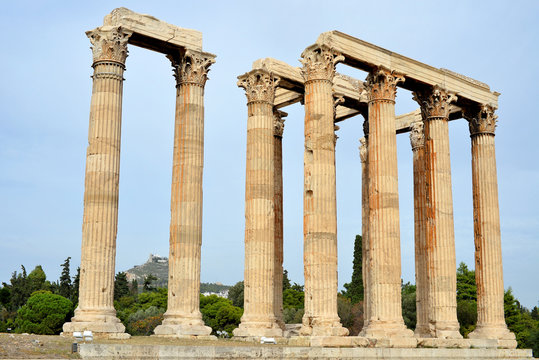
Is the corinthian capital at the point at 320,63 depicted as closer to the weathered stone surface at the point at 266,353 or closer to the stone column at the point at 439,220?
the stone column at the point at 439,220

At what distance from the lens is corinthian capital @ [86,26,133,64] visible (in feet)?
120

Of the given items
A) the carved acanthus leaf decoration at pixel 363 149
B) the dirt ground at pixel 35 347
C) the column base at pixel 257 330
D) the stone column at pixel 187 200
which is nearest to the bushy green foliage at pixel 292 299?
the carved acanthus leaf decoration at pixel 363 149

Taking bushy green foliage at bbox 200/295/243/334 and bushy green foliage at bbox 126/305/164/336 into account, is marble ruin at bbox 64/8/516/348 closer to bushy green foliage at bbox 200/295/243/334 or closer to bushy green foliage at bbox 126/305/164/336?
bushy green foliage at bbox 126/305/164/336

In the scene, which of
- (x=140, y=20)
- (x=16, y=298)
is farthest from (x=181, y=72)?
(x=16, y=298)

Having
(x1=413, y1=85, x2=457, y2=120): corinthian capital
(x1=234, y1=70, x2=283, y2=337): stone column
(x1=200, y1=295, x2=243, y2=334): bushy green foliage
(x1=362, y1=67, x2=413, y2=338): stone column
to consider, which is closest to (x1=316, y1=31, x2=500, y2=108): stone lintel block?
(x1=413, y1=85, x2=457, y2=120): corinthian capital

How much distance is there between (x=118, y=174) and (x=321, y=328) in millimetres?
13462

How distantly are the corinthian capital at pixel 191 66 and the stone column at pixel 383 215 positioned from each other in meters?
10.7

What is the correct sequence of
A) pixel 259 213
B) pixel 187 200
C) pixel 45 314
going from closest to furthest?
1. pixel 187 200
2. pixel 259 213
3. pixel 45 314

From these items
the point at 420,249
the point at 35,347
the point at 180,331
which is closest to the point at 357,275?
the point at 420,249

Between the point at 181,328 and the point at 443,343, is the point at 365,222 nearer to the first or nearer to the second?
the point at 443,343

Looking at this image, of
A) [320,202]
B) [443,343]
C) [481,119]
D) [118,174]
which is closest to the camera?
[118,174]

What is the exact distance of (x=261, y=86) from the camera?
44562 mm

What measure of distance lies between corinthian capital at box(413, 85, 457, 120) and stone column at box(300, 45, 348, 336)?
9.35m

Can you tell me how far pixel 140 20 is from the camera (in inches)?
1510
